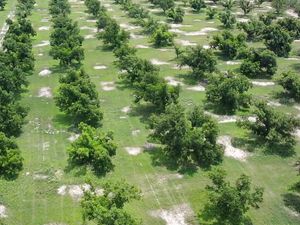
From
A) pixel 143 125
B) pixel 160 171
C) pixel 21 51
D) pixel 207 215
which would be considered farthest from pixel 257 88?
pixel 21 51

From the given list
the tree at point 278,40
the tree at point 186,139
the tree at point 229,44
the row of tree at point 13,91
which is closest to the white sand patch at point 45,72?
the row of tree at point 13,91

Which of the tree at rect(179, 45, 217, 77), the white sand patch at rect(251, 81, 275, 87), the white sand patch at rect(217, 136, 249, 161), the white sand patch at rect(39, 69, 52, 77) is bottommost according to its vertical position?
the white sand patch at rect(251, 81, 275, 87)

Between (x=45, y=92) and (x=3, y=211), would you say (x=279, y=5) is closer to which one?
(x=45, y=92)

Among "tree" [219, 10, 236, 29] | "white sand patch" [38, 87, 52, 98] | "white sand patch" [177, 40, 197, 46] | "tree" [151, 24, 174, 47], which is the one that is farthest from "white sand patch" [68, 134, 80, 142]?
"tree" [219, 10, 236, 29]

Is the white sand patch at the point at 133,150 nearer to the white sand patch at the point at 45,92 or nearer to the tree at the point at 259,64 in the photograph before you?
the white sand patch at the point at 45,92

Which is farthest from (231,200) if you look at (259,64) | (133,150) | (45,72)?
(45,72)

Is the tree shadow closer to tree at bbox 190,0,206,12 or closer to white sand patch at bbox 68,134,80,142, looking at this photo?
white sand patch at bbox 68,134,80,142

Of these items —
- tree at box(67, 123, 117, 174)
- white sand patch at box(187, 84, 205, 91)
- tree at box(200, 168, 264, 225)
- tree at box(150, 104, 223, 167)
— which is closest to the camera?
tree at box(200, 168, 264, 225)
